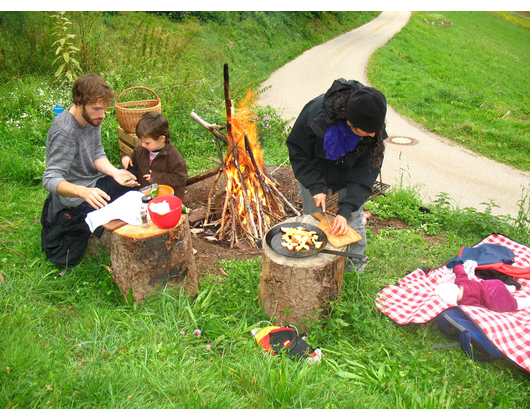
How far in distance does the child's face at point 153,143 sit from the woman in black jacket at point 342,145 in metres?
1.47

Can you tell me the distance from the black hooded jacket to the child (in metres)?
1.35

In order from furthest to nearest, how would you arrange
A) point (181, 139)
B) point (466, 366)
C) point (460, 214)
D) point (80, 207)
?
point (181, 139) < point (460, 214) < point (80, 207) < point (466, 366)

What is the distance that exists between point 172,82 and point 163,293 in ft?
20.0

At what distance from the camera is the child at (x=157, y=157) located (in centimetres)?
388

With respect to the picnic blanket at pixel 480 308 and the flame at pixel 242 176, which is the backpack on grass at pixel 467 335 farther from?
the flame at pixel 242 176

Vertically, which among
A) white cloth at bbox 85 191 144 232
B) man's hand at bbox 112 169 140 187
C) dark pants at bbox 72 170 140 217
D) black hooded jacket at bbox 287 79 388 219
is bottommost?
dark pants at bbox 72 170 140 217

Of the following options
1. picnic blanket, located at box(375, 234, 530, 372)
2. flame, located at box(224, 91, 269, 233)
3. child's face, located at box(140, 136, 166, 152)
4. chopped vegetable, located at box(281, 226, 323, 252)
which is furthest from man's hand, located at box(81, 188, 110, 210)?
picnic blanket, located at box(375, 234, 530, 372)

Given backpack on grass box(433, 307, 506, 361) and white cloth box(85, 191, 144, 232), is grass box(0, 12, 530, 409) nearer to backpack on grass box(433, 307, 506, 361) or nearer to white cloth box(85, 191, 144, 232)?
backpack on grass box(433, 307, 506, 361)

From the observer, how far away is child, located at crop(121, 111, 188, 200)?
3.88 meters

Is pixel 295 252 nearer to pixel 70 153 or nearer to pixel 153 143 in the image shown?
pixel 153 143

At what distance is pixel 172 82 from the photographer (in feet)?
26.3

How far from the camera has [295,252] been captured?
3049 millimetres
